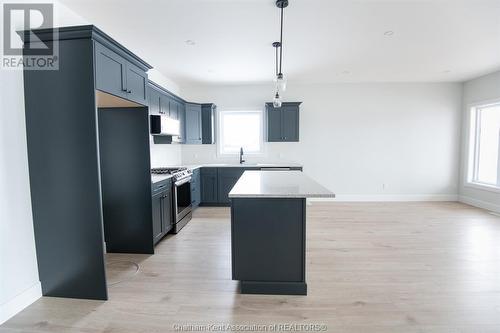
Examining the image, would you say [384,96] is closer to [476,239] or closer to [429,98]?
[429,98]

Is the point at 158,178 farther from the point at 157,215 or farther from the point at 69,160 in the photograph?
the point at 69,160

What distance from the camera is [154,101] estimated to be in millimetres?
3656

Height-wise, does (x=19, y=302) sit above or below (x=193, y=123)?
below

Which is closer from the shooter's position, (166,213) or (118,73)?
(118,73)

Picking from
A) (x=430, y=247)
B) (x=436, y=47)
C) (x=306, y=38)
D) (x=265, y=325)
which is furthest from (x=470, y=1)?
(x=265, y=325)

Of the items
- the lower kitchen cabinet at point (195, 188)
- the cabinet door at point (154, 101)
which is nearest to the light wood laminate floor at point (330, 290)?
the lower kitchen cabinet at point (195, 188)

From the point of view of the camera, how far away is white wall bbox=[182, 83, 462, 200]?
5.53 m

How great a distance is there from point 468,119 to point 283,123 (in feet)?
13.5

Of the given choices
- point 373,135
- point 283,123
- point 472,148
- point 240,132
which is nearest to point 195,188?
point 240,132

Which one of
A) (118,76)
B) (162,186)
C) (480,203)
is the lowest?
(480,203)

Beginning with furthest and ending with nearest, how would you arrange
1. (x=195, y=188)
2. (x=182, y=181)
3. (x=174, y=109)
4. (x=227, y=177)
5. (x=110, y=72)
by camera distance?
1. (x=227, y=177)
2. (x=195, y=188)
3. (x=174, y=109)
4. (x=182, y=181)
5. (x=110, y=72)

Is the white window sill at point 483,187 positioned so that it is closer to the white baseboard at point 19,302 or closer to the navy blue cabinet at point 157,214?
the navy blue cabinet at point 157,214

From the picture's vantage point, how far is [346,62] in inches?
162

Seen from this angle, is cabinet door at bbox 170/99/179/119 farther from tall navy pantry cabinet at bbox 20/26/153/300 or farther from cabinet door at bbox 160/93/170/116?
tall navy pantry cabinet at bbox 20/26/153/300
